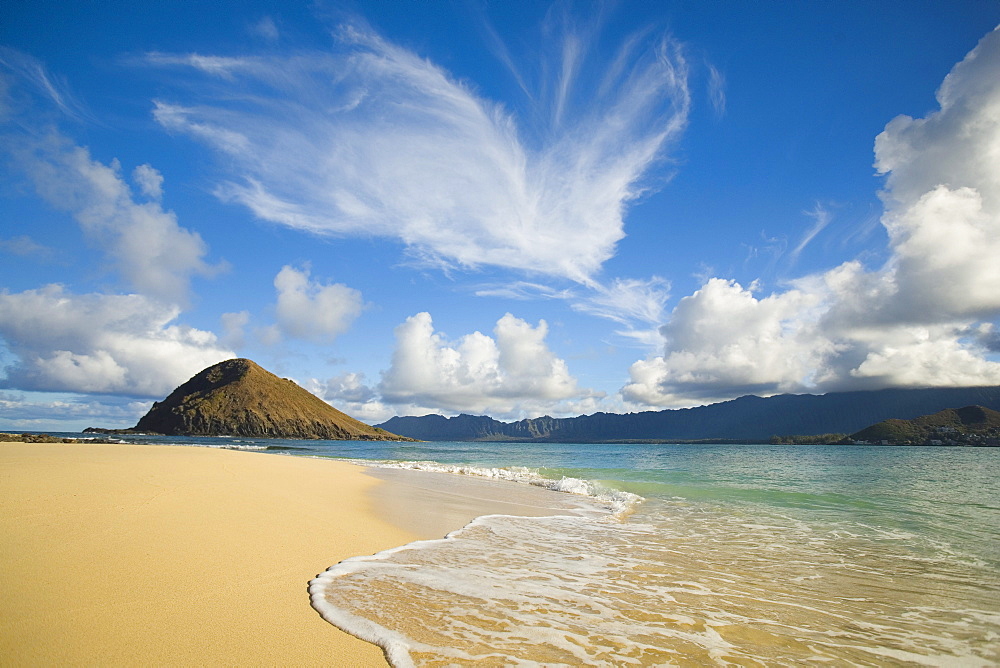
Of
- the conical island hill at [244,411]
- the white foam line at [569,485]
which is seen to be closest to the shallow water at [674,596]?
the white foam line at [569,485]

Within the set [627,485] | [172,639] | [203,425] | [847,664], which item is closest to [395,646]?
[172,639]

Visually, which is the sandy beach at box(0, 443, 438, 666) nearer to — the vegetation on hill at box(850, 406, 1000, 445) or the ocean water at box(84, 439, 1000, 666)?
the ocean water at box(84, 439, 1000, 666)

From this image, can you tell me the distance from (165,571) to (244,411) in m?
178

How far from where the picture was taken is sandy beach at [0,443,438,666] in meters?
3.35

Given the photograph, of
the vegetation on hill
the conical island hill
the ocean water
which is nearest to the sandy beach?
the ocean water

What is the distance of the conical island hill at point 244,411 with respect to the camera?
15238cm

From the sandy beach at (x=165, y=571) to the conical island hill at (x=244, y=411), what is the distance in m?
166

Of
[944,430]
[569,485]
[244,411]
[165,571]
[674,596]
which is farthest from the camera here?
[244,411]

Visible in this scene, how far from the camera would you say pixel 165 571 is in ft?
16.0

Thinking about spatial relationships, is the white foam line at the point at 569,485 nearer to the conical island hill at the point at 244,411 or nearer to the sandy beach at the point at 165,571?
the sandy beach at the point at 165,571

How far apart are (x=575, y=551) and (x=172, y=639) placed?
6240mm

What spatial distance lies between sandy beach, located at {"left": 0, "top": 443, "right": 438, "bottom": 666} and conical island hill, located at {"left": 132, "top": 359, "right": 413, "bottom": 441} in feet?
544

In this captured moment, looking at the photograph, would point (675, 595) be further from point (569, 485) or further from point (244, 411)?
point (244, 411)

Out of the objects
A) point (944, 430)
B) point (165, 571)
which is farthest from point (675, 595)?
point (944, 430)
